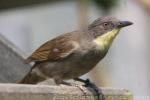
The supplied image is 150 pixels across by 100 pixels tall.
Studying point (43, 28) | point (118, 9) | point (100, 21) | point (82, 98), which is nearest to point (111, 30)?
point (100, 21)

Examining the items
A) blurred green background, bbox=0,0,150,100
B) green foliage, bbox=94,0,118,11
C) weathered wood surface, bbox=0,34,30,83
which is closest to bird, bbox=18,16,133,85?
weathered wood surface, bbox=0,34,30,83

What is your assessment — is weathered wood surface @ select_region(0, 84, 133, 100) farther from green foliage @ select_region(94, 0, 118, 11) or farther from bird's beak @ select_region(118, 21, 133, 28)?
green foliage @ select_region(94, 0, 118, 11)

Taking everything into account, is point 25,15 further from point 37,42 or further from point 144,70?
point 144,70

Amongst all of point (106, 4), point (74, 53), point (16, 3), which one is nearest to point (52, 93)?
point (74, 53)

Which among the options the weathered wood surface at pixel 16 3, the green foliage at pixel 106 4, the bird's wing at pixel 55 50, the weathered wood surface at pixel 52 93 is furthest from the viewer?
the green foliage at pixel 106 4

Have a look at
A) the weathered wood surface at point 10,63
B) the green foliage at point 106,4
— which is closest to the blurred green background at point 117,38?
the green foliage at point 106,4

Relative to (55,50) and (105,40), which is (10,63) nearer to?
(55,50)

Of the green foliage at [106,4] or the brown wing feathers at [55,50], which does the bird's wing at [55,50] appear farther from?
the green foliage at [106,4]
